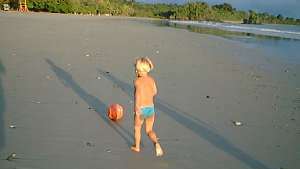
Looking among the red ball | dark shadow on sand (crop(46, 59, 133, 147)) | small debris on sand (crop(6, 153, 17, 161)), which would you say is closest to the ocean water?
dark shadow on sand (crop(46, 59, 133, 147))

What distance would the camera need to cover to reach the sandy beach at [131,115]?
16.2ft

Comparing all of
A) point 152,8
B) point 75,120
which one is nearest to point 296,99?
point 75,120

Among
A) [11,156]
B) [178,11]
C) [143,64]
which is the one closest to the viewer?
[11,156]

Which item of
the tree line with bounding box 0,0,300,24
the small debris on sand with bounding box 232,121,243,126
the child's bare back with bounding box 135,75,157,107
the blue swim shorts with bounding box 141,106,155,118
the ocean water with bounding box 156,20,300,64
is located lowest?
the small debris on sand with bounding box 232,121,243,126

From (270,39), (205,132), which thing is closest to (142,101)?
(205,132)

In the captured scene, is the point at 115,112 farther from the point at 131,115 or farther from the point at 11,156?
the point at 11,156

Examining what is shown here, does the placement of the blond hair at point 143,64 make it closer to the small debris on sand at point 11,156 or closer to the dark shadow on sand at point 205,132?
the dark shadow on sand at point 205,132

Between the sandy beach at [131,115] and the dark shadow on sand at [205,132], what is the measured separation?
0.05ft

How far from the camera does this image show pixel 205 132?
616cm

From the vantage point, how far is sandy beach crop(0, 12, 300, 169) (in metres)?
4.94

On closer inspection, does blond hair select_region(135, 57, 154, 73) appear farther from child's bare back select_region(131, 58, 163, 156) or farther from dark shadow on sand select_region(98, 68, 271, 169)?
dark shadow on sand select_region(98, 68, 271, 169)

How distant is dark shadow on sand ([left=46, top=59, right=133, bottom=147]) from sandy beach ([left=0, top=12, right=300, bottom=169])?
0.7 inches

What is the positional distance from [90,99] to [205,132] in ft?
8.16

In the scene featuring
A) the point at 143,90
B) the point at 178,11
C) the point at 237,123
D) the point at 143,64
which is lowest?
the point at 237,123
